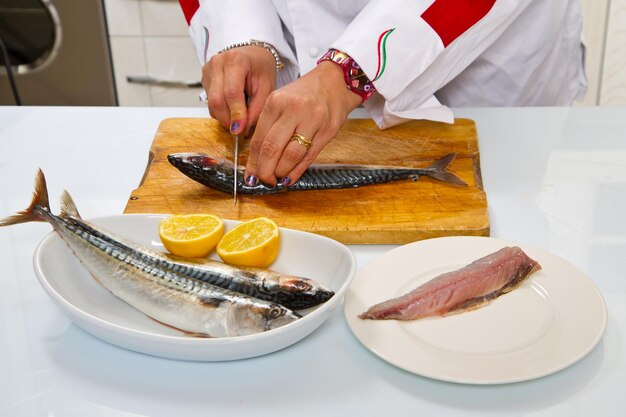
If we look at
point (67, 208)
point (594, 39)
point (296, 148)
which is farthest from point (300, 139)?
point (594, 39)

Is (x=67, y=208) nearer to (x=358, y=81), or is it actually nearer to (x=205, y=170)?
(x=205, y=170)

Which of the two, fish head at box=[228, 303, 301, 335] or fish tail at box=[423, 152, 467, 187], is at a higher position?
fish head at box=[228, 303, 301, 335]

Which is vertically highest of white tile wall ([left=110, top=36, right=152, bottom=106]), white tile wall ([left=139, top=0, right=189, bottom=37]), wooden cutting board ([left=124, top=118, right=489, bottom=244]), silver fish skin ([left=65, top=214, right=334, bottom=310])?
silver fish skin ([left=65, top=214, right=334, bottom=310])

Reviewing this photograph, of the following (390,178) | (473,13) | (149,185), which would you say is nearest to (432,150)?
(390,178)

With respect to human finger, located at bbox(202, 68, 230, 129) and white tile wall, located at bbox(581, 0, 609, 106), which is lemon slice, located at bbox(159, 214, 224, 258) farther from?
white tile wall, located at bbox(581, 0, 609, 106)

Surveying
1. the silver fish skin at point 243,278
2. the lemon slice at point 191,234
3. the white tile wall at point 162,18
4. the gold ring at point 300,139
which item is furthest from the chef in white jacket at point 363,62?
the white tile wall at point 162,18

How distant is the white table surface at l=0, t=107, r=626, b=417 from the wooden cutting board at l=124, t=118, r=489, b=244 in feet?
0.17

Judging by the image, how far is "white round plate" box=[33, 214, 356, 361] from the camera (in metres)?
1.01

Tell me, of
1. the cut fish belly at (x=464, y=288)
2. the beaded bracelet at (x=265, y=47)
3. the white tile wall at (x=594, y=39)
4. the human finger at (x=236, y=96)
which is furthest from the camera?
the white tile wall at (x=594, y=39)

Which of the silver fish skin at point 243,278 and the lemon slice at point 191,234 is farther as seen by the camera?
the lemon slice at point 191,234

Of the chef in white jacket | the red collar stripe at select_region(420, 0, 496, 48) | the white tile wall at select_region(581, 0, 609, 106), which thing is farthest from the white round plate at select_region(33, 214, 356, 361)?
the white tile wall at select_region(581, 0, 609, 106)

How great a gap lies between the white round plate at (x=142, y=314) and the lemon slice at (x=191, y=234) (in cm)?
4

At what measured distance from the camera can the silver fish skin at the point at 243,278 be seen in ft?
3.53

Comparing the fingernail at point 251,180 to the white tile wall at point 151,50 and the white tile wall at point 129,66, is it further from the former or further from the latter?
the white tile wall at point 129,66
